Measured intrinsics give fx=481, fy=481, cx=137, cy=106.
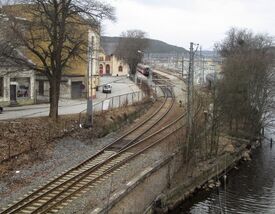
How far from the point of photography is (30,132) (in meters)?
31.7

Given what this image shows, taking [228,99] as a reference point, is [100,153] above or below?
below

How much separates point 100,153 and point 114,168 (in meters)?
3.54

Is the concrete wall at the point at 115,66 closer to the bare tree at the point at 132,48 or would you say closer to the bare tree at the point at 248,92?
the bare tree at the point at 132,48

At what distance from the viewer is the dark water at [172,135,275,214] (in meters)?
25.9

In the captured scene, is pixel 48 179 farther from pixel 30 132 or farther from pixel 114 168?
pixel 30 132

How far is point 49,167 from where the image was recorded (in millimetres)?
26031

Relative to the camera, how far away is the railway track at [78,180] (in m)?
20.0

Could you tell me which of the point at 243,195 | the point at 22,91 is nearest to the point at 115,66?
the point at 22,91

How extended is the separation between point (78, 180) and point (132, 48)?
8368 centimetres

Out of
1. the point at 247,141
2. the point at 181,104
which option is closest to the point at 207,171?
the point at 247,141

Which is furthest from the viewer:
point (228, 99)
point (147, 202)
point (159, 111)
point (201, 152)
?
point (159, 111)

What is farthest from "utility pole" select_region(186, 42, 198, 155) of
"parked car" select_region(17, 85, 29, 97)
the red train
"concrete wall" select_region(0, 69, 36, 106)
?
the red train

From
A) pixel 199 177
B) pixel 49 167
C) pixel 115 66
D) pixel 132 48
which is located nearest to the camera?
pixel 49 167

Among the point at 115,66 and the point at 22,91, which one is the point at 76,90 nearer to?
the point at 22,91
